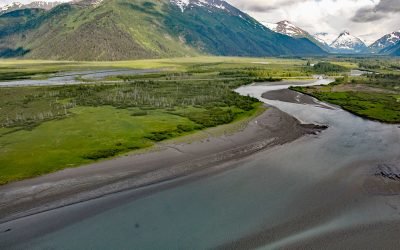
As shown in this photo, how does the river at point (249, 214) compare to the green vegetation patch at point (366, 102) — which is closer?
the river at point (249, 214)

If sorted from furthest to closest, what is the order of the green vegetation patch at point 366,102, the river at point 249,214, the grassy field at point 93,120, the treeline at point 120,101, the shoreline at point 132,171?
the green vegetation patch at point 366,102 → the treeline at point 120,101 → the grassy field at point 93,120 → the shoreline at point 132,171 → the river at point 249,214

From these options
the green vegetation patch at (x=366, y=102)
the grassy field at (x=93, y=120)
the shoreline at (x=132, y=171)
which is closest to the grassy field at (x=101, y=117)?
the grassy field at (x=93, y=120)

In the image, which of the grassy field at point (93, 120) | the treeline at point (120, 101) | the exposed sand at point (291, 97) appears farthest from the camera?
the exposed sand at point (291, 97)

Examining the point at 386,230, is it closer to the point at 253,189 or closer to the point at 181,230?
the point at 253,189

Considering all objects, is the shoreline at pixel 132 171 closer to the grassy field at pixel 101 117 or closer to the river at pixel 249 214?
the river at pixel 249 214

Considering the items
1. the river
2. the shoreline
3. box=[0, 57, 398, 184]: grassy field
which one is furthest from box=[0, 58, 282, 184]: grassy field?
the river

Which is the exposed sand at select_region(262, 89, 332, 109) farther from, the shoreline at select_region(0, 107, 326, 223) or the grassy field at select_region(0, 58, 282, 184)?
the shoreline at select_region(0, 107, 326, 223)

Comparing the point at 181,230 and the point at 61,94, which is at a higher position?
the point at 61,94

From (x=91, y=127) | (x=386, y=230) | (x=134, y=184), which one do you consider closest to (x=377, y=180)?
(x=386, y=230)
